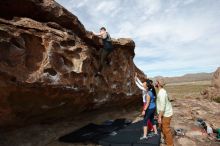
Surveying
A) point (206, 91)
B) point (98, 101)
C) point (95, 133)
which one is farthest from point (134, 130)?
point (206, 91)

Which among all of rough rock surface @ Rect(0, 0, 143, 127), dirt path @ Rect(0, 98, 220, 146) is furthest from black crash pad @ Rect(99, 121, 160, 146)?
rough rock surface @ Rect(0, 0, 143, 127)

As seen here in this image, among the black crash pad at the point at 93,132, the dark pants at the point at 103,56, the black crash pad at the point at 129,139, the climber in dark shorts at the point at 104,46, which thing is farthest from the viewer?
the dark pants at the point at 103,56

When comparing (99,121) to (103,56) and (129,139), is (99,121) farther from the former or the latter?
(129,139)

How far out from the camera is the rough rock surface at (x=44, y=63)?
36.8 feet

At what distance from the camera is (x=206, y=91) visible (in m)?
36.7

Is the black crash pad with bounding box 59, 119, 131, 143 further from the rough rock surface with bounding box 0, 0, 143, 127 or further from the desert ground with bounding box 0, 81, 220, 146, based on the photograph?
the rough rock surface with bounding box 0, 0, 143, 127

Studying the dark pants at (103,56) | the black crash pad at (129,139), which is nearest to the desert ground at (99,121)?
the black crash pad at (129,139)

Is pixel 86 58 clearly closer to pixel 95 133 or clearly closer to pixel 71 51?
pixel 71 51

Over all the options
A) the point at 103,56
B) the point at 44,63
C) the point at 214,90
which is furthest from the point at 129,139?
the point at 214,90

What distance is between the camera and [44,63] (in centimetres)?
1217

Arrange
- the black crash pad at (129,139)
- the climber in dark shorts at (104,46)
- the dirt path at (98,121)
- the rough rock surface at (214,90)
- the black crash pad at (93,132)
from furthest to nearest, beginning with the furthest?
the rough rock surface at (214,90) → the climber in dark shorts at (104,46) → the black crash pad at (93,132) → the dirt path at (98,121) → the black crash pad at (129,139)

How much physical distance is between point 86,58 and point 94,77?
6.07 feet

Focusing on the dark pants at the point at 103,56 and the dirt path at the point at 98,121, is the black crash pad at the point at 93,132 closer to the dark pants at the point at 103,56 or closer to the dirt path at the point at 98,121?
the dirt path at the point at 98,121

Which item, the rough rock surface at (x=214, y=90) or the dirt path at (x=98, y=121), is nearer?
the dirt path at (x=98, y=121)
